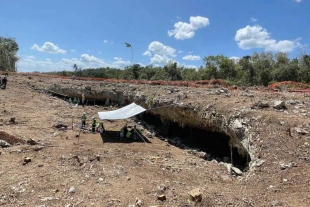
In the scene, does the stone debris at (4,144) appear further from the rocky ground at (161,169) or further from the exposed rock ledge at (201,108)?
the exposed rock ledge at (201,108)

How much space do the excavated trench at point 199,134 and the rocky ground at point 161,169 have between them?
3.05 feet

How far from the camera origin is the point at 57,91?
2772 cm

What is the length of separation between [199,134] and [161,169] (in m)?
6.39

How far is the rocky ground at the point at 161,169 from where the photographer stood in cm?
645

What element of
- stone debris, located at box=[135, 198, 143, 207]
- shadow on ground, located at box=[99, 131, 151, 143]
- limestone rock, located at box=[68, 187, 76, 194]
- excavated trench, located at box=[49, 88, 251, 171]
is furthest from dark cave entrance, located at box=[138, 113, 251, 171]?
limestone rock, located at box=[68, 187, 76, 194]

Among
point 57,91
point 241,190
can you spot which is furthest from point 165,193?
point 57,91

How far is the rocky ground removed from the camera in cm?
645

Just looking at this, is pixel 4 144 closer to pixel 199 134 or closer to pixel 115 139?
pixel 115 139

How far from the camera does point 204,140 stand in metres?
14.7

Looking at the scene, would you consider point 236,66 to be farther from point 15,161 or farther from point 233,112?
point 15,161

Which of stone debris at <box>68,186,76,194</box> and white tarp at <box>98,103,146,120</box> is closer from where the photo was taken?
stone debris at <box>68,186,76,194</box>

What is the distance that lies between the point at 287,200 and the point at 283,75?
33.4 metres

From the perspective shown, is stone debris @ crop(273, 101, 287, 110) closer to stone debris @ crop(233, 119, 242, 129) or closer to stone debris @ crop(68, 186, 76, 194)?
stone debris @ crop(233, 119, 242, 129)

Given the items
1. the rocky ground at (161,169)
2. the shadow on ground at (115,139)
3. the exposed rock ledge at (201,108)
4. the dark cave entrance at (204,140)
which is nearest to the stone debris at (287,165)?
the rocky ground at (161,169)
